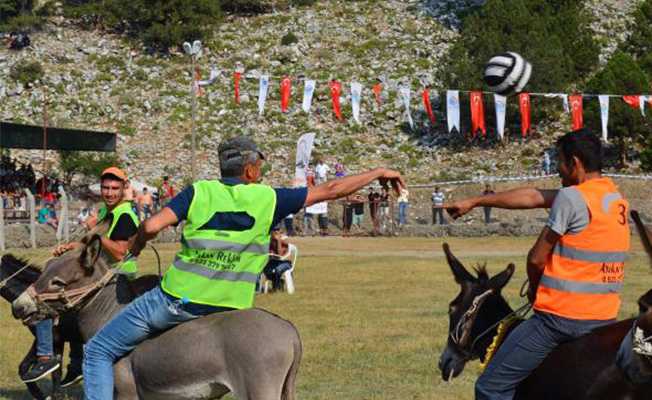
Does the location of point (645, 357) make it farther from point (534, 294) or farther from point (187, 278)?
point (187, 278)

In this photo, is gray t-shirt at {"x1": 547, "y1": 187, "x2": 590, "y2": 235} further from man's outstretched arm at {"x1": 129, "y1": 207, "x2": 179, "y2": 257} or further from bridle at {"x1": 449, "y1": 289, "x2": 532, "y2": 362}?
man's outstretched arm at {"x1": 129, "y1": 207, "x2": 179, "y2": 257}

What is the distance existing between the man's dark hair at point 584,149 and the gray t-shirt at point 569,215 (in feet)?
0.80

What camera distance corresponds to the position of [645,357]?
197 inches

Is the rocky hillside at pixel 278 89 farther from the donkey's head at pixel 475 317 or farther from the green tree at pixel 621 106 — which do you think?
the donkey's head at pixel 475 317

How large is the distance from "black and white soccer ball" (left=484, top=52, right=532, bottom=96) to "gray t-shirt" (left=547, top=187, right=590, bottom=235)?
322 inches

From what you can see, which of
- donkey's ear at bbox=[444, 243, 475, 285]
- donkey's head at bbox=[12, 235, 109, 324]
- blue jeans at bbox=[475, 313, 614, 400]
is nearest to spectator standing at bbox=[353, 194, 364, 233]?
donkey's head at bbox=[12, 235, 109, 324]

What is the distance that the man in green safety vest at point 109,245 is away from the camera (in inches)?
307

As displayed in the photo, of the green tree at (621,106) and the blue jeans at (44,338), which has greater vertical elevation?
the green tree at (621,106)

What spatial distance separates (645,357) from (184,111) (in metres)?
63.7

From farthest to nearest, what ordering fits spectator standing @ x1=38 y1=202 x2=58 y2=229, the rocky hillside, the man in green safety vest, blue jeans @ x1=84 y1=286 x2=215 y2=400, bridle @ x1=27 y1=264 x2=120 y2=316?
1. the rocky hillside
2. spectator standing @ x1=38 y1=202 x2=58 y2=229
3. the man in green safety vest
4. bridle @ x1=27 y1=264 x2=120 y2=316
5. blue jeans @ x1=84 y1=286 x2=215 y2=400

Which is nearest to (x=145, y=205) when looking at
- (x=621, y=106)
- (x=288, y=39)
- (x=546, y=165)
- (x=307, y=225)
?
(x=307, y=225)

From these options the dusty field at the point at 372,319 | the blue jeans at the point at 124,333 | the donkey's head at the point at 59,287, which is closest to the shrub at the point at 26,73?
the dusty field at the point at 372,319

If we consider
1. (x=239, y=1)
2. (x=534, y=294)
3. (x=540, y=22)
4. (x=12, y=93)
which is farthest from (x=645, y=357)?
(x=239, y=1)

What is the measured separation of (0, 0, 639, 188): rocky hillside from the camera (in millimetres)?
61750
